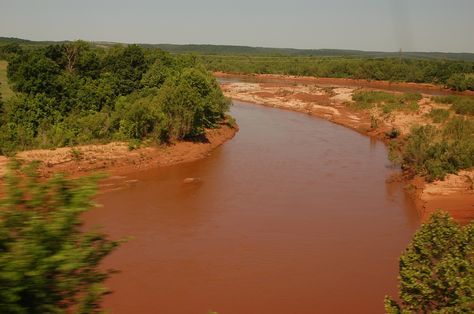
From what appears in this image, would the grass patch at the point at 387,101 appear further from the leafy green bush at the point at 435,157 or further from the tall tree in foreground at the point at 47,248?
the tall tree in foreground at the point at 47,248

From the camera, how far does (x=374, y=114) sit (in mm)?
43281

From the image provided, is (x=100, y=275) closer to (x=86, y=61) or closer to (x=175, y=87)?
(x=175, y=87)

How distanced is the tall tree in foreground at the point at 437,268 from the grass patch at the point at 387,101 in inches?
1382

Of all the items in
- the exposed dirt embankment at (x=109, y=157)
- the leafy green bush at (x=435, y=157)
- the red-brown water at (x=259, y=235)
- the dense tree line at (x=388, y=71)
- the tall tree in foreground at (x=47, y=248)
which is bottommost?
the red-brown water at (x=259, y=235)

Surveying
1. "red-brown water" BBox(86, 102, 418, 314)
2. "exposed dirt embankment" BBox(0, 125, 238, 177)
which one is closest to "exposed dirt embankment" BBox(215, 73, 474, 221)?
"red-brown water" BBox(86, 102, 418, 314)

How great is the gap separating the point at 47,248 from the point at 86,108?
2711cm

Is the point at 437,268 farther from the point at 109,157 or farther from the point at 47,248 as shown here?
the point at 109,157

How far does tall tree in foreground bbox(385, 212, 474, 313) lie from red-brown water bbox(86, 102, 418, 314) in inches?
142

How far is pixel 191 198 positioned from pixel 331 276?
27.8 feet

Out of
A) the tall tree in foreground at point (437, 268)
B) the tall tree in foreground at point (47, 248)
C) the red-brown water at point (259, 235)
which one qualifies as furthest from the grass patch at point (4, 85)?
the tall tree in foreground at point (437, 268)

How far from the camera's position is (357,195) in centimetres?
2094

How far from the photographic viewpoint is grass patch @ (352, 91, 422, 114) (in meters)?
42.4

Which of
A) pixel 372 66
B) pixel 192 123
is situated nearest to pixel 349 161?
pixel 192 123

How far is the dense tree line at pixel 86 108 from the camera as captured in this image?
26.6 metres
